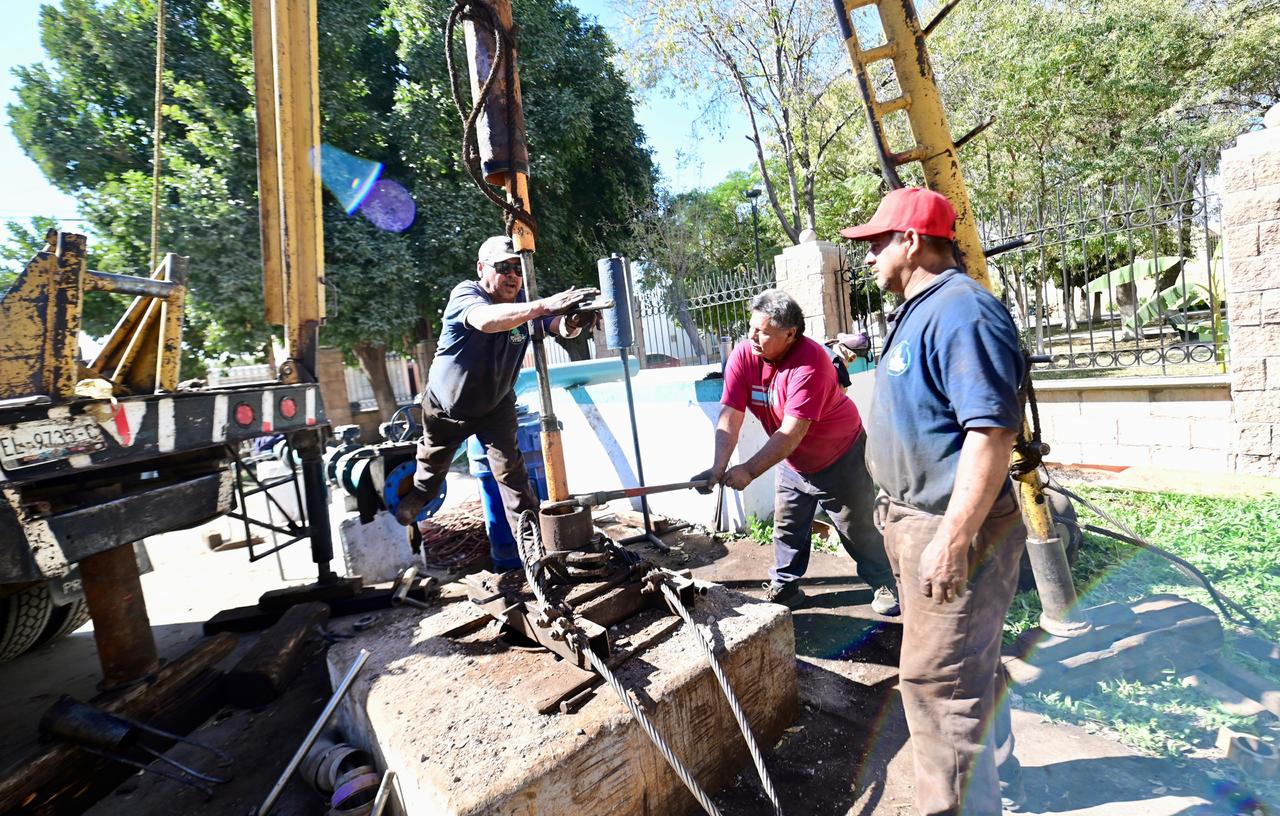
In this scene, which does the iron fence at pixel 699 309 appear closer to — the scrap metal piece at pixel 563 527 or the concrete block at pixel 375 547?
the concrete block at pixel 375 547

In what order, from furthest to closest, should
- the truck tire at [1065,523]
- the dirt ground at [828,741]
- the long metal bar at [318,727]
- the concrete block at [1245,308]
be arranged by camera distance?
the concrete block at [1245,308], the truck tire at [1065,523], the long metal bar at [318,727], the dirt ground at [828,741]

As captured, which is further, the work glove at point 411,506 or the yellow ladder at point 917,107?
the work glove at point 411,506

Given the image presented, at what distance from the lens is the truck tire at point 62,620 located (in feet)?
12.6

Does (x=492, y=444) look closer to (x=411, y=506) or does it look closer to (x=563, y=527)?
(x=411, y=506)

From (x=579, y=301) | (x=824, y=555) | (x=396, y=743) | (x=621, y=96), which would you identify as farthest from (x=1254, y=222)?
(x=621, y=96)

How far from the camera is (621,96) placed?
15.0 metres

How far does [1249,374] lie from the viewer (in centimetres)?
436

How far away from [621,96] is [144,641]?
1504cm

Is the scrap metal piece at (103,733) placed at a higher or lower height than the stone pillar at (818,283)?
lower

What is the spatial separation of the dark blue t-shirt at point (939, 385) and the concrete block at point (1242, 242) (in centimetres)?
403

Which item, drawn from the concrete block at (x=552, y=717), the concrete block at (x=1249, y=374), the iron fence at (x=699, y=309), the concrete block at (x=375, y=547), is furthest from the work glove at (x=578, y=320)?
the concrete block at (x=1249, y=374)

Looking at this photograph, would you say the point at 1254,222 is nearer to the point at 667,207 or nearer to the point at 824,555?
the point at 824,555

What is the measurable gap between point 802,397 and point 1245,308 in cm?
371

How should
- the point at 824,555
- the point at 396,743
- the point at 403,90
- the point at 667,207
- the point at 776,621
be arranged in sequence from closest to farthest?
the point at 396,743
the point at 776,621
the point at 824,555
the point at 403,90
the point at 667,207
